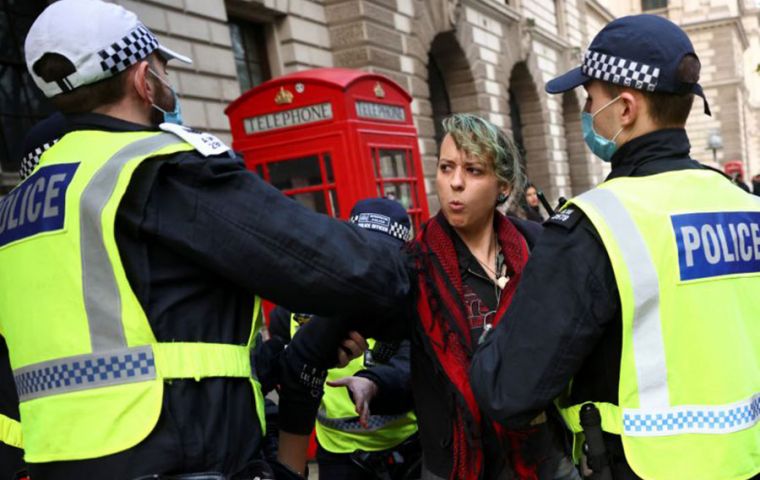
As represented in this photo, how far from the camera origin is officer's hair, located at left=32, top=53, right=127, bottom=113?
4.18ft

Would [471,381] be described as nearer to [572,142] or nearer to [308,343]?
[308,343]

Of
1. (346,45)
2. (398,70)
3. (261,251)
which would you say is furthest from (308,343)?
(398,70)

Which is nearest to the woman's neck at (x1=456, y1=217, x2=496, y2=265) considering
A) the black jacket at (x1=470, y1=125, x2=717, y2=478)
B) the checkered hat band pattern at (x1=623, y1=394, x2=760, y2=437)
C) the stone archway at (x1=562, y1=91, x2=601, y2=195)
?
the black jacket at (x1=470, y1=125, x2=717, y2=478)

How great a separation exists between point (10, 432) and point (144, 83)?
3.42 ft

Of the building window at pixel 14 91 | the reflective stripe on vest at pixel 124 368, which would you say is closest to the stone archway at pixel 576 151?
the building window at pixel 14 91

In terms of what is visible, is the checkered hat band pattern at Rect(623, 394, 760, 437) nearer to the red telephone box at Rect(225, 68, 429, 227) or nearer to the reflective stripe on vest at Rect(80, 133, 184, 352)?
the reflective stripe on vest at Rect(80, 133, 184, 352)

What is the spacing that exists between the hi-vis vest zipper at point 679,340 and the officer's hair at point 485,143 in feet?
1.87

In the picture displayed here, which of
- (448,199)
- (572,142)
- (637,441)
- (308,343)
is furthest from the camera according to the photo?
(572,142)

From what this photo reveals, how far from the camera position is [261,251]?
1203 millimetres

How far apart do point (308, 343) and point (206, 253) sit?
1.99 feet

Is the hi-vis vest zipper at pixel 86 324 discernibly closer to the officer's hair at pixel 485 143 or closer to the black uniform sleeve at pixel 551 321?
the black uniform sleeve at pixel 551 321

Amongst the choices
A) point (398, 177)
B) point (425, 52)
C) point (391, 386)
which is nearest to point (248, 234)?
point (391, 386)

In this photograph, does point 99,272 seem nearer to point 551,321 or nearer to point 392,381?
point 551,321

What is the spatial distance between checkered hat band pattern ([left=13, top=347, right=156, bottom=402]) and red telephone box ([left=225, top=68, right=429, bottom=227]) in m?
3.86
